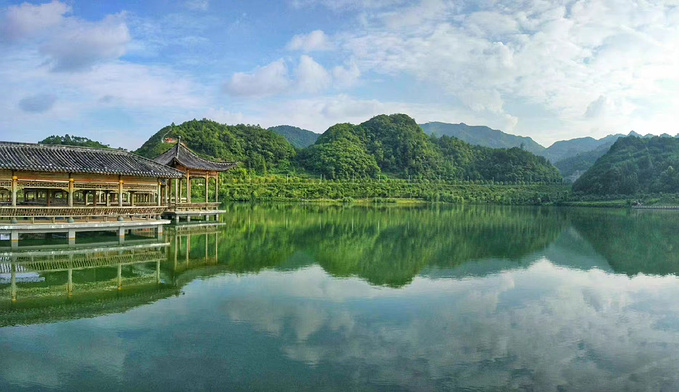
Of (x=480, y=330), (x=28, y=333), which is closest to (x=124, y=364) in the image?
(x=28, y=333)

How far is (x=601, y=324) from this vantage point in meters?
7.87

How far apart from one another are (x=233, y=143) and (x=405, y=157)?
31.8 meters

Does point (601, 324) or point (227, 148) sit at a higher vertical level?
point (227, 148)

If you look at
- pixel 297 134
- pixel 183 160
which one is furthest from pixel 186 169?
pixel 297 134

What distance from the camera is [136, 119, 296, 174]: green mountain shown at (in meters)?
60.2

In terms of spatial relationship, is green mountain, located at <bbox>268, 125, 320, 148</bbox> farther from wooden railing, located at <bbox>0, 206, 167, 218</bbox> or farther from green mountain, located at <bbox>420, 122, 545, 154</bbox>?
wooden railing, located at <bbox>0, 206, 167, 218</bbox>

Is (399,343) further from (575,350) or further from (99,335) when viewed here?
(99,335)

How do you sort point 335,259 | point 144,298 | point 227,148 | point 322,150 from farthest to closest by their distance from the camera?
point 322,150 → point 227,148 → point 335,259 → point 144,298

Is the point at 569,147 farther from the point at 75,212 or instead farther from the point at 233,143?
the point at 75,212

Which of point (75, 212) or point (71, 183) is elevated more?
point (71, 183)

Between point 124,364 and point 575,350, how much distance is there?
5929 millimetres

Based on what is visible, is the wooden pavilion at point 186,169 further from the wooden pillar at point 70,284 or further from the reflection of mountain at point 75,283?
the wooden pillar at point 70,284

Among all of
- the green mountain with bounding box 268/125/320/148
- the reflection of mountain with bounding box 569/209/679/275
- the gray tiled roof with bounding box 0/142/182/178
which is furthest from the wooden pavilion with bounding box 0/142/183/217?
the green mountain with bounding box 268/125/320/148

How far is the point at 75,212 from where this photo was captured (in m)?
15.8
